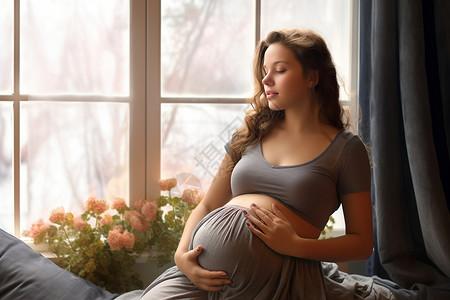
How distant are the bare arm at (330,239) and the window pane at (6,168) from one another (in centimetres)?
110

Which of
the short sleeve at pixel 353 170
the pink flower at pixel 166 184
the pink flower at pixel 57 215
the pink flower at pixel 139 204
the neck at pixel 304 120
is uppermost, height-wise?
the neck at pixel 304 120

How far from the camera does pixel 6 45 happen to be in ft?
6.81

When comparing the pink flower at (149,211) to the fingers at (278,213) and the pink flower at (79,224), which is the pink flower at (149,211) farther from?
the fingers at (278,213)

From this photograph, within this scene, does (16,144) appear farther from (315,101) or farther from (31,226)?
(315,101)

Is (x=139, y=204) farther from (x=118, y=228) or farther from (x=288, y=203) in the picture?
(x=288, y=203)

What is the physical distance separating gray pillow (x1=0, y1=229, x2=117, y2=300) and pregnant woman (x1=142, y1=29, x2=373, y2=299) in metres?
0.28

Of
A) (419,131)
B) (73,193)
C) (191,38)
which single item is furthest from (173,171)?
(419,131)

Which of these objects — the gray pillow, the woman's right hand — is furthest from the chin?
the gray pillow

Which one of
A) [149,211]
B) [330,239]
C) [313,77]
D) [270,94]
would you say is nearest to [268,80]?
[270,94]

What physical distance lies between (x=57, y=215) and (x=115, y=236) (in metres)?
0.25

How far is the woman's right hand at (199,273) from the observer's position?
5.02 ft

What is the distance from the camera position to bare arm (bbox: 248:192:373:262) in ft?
4.99

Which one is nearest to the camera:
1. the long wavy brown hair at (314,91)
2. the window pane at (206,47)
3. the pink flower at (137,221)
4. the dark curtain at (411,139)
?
the long wavy brown hair at (314,91)

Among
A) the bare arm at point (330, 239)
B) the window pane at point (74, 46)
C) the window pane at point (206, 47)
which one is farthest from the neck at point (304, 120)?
the window pane at point (74, 46)
